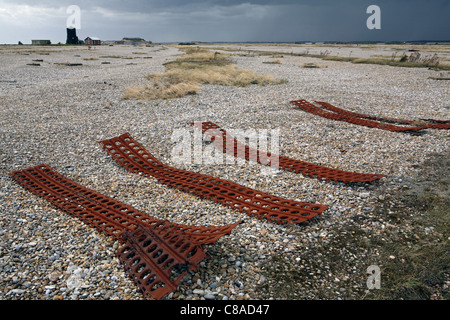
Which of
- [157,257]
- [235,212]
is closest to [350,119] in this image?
[235,212]

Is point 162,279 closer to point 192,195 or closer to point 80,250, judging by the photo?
point 80,250

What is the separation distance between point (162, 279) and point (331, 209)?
15.8 feet

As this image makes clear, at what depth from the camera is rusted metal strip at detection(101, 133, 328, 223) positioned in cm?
729

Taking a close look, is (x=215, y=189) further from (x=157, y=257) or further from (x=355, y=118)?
(x=355, y=118)

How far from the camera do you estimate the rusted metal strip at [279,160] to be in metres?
8.89

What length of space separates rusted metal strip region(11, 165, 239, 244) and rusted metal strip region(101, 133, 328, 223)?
4.29 feet

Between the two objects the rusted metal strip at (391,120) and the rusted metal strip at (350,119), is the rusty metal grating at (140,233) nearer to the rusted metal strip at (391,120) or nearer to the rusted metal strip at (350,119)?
the rusted metal strip at (350,119)

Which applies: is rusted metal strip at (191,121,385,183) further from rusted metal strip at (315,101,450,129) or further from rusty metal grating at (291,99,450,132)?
rusted metal strip at (315,101,450,129)

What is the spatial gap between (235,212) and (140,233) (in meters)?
2.56

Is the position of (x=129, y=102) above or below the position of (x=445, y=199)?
above

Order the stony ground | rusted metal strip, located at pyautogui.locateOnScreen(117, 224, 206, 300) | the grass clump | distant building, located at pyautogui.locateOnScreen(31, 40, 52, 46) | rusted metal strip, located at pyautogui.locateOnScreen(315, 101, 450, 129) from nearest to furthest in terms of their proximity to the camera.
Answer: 1. rusted metal strip, located at pyautogui.locateOnScreen(117, 224, 206, 300)
2. the stony ground
3. rusted metal strip, located at pyautogui.locateOnScreen(315, 101, 450, 129)
4. the grass clump
5. distant building, located at pyautogui.locateOnScreen(31, 40, 52, 46)

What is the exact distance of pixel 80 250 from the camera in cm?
597

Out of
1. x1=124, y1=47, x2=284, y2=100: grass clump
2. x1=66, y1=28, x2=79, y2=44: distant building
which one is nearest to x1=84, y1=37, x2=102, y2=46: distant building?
x1=66, y1=28, x2=79, y2=44: distant building
